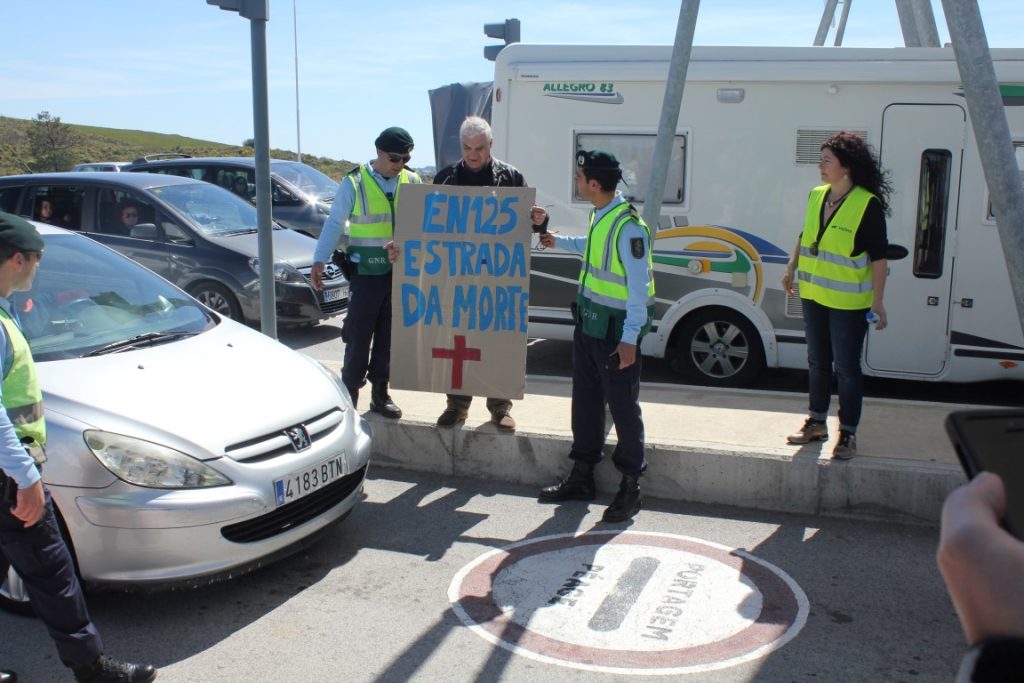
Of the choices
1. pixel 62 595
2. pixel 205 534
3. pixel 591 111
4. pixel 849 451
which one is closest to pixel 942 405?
pixel 849 451

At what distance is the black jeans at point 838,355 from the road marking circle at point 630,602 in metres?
1.29

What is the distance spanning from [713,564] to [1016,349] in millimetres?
4084

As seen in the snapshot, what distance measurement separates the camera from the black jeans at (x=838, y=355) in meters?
5.73

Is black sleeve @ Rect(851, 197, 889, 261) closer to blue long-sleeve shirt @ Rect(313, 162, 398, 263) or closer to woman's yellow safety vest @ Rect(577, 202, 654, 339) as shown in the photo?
woman's yellow safety vest @ Rect(577, 202, 654, 339)

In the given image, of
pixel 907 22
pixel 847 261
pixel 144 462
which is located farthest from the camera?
pixel 907 22

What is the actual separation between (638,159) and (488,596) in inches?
190

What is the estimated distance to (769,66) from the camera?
8.01 meters

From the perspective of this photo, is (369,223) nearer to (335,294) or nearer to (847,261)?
(847,261)

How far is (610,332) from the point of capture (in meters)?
5.41

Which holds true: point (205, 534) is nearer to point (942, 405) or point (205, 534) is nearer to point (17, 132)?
point (942, 405)

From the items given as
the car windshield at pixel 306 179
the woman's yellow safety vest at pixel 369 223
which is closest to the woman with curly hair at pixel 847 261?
the woman's yellow safety vest at pixel 369 223

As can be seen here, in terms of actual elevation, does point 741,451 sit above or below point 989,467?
below

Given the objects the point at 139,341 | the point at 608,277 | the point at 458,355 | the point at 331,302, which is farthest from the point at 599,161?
the point at 331,302

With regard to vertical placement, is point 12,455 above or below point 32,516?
above
